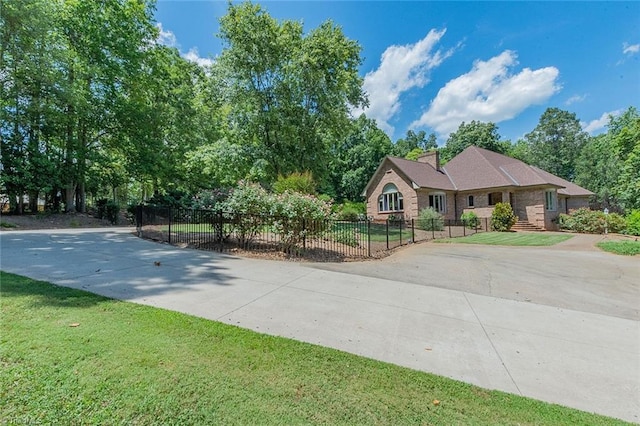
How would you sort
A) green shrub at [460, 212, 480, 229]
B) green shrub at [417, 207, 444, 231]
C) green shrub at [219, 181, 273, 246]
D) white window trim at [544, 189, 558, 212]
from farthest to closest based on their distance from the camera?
white window trim at [544, 189, 558, 212]
green shrub at [460, 212, 480, 229]
green shrub at [417, 207, 444, 231]
green shrub at [219, 181, 273, 246]

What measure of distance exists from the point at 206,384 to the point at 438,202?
81.5 feet

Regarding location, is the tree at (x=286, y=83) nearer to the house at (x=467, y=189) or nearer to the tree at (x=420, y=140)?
the house at (x=467, y=189)

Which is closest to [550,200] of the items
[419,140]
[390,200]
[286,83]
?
[390,200]

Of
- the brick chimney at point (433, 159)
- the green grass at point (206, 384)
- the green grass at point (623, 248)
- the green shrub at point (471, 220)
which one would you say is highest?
the brick chimney at point (433, 159)

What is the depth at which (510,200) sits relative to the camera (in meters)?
23.1

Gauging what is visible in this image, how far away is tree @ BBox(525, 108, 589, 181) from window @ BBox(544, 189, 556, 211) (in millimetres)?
33038

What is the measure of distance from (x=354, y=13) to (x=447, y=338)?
1615 cm

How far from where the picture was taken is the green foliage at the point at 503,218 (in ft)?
68.7

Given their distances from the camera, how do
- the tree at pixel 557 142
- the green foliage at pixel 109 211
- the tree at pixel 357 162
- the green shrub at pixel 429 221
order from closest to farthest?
the green shrub at pixel 429 221 < the green foliage at pixel 109 211 < the tree at pixel 357 162 < the tree at pixel 557 142

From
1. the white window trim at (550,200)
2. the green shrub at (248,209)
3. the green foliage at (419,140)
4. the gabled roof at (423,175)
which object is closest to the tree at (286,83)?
the gabled roof at (423,175)

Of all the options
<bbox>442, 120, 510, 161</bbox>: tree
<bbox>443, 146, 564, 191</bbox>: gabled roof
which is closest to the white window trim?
<bbox>443, 146, 564, 191</bbox>: gabled roof

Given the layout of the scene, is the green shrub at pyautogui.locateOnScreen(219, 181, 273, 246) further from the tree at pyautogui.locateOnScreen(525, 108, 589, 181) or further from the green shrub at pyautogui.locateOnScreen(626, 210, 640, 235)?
the tree at pyautogui.locateOnScreen(525, 108, 589, 181)

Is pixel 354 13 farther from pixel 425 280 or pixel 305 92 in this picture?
pixel 425 280

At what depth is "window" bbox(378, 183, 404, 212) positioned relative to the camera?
2467cm
